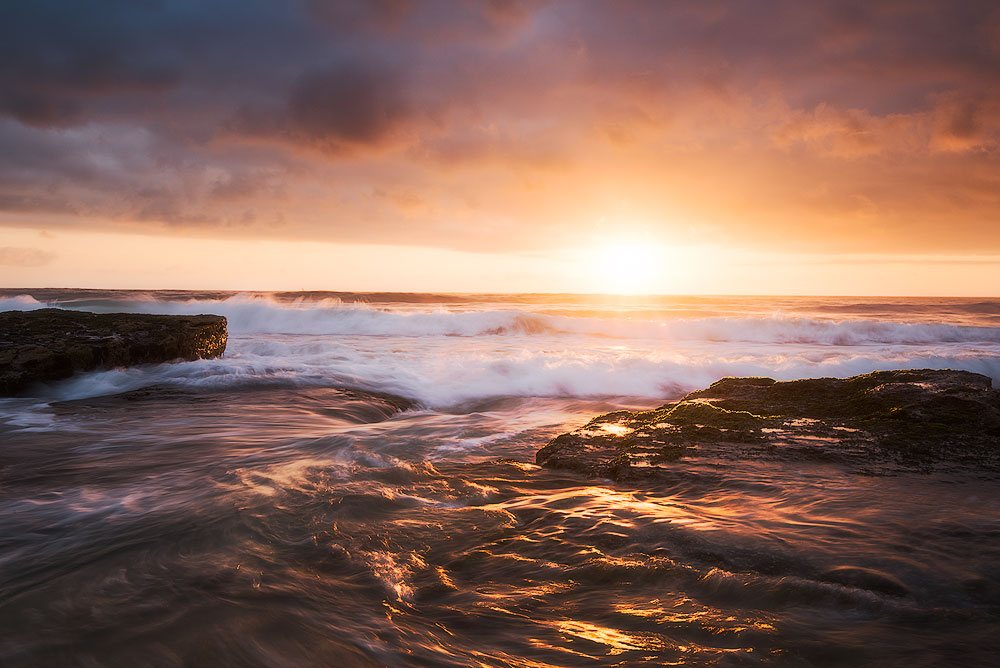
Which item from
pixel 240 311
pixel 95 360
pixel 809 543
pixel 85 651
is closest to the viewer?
pixel 85 651

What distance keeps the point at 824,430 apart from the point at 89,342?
12.1 m

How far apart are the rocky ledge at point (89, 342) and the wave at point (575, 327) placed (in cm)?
1441

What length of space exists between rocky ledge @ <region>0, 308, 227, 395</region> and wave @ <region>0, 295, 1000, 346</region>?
14412 millimetres

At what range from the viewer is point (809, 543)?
333cm

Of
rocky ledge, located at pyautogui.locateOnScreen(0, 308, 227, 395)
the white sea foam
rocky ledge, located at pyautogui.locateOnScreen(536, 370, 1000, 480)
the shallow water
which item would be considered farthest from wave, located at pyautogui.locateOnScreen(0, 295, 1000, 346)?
the shallow water

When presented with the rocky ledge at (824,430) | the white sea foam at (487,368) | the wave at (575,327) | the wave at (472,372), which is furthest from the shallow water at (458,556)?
the wave at (575,327)

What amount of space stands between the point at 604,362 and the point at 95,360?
34.1 feet

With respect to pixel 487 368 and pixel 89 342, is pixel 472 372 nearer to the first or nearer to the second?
pixel 487 368

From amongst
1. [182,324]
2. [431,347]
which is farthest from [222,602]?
[431,347]

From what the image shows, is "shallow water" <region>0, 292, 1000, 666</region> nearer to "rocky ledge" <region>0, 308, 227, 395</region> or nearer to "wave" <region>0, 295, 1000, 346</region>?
"rocky ledge" <region>0, 308, 227, 395</region>

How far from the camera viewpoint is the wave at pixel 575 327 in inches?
1087

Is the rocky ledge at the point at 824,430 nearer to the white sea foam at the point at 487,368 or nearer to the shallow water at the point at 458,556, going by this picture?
the shallow water at the point at 458,556

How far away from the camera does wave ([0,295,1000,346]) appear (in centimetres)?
2761

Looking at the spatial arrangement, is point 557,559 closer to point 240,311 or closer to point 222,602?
point 222,602
